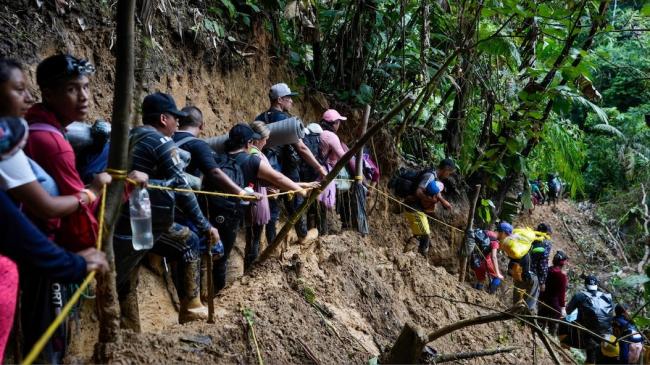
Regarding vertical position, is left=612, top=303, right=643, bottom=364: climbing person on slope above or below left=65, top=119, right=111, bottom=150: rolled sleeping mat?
below

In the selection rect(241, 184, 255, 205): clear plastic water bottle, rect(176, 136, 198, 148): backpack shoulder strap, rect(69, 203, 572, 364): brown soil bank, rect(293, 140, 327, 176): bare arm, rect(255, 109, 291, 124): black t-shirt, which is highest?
rect(255, 109, 291, 124): black t-shirt

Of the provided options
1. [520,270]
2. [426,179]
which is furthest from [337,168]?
[520,270]

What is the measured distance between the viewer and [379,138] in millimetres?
9922

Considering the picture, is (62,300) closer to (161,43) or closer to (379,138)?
(161,43)

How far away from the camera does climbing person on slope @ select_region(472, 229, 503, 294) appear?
9.59m

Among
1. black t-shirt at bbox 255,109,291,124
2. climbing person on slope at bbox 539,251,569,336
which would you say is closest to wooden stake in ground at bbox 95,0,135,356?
black t-shirt at bbox 255,109,291,124

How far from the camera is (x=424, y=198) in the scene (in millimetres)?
8578

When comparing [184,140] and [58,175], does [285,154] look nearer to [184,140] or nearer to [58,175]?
[184,140]

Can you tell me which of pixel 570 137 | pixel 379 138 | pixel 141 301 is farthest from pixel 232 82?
pixel 570 137

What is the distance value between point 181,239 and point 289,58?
5.47 metres

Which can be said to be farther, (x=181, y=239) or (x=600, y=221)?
(x=600, y=221)

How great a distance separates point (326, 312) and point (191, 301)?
52.9 inches

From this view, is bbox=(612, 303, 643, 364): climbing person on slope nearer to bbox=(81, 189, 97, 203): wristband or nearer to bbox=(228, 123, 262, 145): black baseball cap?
bbox=(228, 123, 262, 145): black baseball cap

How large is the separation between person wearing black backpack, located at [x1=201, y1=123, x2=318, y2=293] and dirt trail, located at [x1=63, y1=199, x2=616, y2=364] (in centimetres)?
37
